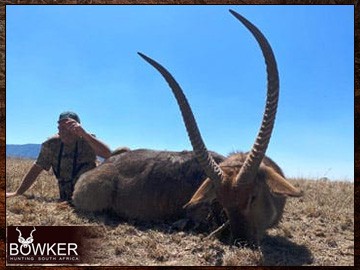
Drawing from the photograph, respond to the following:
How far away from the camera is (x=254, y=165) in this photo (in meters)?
4.93

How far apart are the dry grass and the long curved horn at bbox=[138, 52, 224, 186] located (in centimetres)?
57

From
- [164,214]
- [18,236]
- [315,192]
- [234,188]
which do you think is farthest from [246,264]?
[315,192]

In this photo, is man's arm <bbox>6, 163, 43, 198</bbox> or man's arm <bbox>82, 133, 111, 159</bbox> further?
man's arm <bbox>82, 133, 111, 159</bbox>

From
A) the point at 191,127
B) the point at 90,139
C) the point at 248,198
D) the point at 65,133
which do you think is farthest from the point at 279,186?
the point at 65,133

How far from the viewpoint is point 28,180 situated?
20.1 feet

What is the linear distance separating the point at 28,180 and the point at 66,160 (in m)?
0.65

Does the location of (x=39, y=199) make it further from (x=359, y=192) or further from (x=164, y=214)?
(x=359, y=192)

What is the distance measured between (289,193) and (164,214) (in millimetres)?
1439

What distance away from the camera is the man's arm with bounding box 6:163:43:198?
5809 millimetres

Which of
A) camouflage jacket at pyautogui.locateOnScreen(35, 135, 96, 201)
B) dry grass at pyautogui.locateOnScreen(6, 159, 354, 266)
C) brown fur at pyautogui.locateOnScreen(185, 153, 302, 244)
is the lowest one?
dry grass at pyautogui.locateOnScreen(6, 159, 354, 266)

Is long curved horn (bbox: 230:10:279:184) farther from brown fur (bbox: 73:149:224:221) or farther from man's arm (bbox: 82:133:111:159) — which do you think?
man's arm (bbox: 82:133:111:159)

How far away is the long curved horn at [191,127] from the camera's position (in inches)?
191

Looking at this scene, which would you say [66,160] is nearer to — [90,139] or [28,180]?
[28,180]

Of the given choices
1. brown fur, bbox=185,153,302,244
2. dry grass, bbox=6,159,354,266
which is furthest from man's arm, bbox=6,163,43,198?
brown fur, bbox=185,153,302,244
